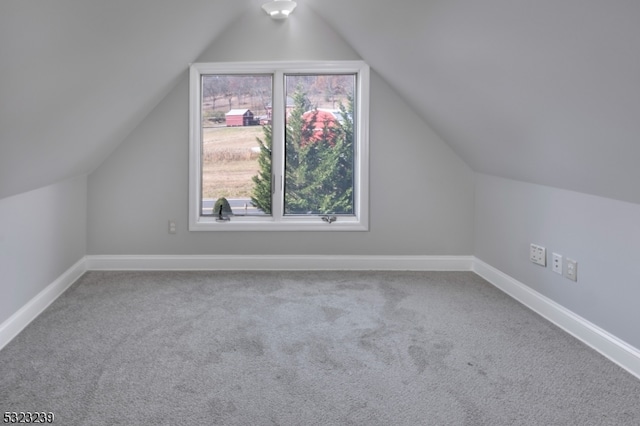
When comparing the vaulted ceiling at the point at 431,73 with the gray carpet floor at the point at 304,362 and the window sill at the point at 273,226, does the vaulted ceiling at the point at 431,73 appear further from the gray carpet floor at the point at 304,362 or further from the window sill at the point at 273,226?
the window sill at the point at 273,226

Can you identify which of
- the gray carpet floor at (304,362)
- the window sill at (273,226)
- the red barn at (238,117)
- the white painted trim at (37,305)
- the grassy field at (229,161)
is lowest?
the gray carpet floor at (304,362)

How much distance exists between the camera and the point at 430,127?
4.50 metres

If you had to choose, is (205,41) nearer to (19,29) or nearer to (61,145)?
(61,145)

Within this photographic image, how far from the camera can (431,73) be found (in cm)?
335

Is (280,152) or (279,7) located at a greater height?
(279,7)

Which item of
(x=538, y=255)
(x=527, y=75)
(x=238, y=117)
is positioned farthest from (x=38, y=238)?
(x=538, y=255)

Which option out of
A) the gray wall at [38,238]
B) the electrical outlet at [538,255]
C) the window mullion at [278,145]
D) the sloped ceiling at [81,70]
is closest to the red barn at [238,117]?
the window mullion at [278,145]

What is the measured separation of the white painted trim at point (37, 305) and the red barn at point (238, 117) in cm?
171

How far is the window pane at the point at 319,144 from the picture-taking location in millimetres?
4641

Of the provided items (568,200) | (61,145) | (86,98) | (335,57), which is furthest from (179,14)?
(568,200)

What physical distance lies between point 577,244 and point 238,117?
2905mm

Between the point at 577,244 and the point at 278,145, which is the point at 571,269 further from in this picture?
the point at 278,145

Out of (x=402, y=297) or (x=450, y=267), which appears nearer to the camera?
(x=402, y=297)

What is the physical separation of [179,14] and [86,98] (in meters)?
0.71
